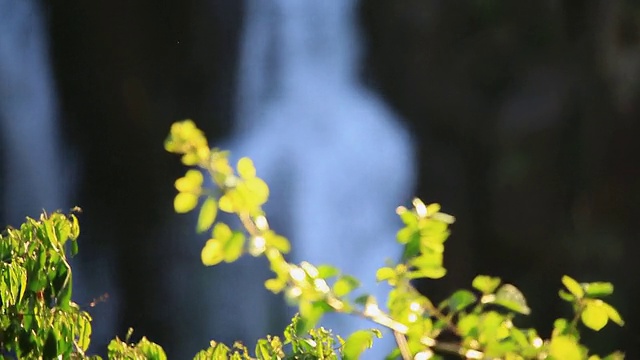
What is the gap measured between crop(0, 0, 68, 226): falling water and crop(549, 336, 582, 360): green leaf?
158 centimetres

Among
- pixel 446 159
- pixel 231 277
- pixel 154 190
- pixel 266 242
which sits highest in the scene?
pixel 446 159

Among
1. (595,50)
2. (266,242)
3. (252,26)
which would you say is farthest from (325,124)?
(266,242)

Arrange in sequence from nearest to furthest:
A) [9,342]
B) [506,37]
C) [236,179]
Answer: [236,179], [9,342], [506,37]

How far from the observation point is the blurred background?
186 cm

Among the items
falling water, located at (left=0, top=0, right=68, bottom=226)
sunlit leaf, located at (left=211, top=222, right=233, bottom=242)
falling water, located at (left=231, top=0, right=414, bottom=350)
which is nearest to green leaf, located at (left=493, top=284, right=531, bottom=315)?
sunlit leaf, located at (left=211, top=222, right=233, bottom=242)

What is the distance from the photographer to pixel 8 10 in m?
1.86

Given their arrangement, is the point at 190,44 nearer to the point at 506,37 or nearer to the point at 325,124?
the point at 325,124

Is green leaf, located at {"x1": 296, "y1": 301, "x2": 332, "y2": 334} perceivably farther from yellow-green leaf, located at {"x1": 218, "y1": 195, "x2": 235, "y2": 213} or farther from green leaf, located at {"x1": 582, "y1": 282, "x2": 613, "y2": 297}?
green leaf, located at {"x1": 582, "y1": 282, "x2": 613, "y2": 297}

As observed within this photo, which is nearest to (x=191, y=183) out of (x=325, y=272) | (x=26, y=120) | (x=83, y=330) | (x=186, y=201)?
(x=186, y=201)

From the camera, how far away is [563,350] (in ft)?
2.17

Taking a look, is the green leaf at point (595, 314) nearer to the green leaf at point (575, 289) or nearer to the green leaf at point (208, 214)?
the green leaf at point (575, 289)

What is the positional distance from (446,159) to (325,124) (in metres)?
0.38

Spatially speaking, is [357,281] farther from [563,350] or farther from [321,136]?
[321,136]

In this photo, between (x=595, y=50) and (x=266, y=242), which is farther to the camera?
(x=595, y=50)
